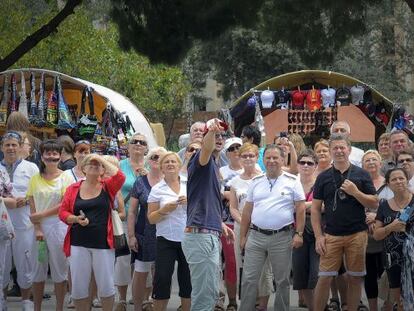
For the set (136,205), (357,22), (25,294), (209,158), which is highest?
(357,22)

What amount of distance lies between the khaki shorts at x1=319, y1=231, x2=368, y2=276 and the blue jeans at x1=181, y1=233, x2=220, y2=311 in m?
1.25

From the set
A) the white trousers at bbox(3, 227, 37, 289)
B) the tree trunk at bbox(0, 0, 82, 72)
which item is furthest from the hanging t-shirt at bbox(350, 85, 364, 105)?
the white trousers at bbox(3, 227, 37, 289)

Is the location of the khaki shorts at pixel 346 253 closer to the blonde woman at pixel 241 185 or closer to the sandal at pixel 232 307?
the blonde woman at pixel 241 185

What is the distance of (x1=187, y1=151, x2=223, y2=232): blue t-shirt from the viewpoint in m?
9.36

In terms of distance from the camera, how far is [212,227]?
9383 mm

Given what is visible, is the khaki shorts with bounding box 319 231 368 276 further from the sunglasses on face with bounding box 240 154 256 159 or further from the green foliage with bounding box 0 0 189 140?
the green foliage with bounding box 0 0 189 140

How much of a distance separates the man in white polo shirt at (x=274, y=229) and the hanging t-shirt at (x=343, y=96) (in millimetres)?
8329

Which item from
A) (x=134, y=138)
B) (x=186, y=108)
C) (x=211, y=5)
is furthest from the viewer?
(x=186, y=108)

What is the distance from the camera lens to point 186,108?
55.2 m

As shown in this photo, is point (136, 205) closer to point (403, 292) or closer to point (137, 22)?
point (403, 292)

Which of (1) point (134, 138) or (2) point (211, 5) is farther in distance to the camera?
(2) point (211, 5)

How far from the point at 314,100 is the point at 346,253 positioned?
8.99 metres

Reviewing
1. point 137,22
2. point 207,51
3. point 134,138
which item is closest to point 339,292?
point 134,138

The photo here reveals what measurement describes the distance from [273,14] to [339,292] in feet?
21.0
